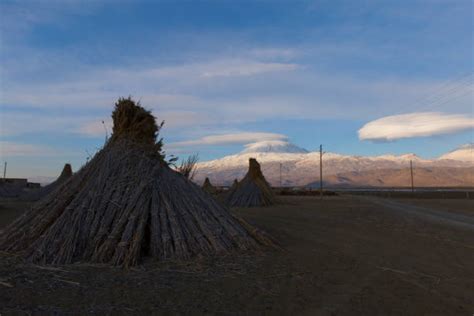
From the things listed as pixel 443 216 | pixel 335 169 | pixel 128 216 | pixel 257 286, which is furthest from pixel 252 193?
pixel 335 169

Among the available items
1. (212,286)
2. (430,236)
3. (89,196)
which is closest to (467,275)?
(212,286)

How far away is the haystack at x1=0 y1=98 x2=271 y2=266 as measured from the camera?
19.3 ft

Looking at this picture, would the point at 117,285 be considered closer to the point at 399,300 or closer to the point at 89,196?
the point at 89,196

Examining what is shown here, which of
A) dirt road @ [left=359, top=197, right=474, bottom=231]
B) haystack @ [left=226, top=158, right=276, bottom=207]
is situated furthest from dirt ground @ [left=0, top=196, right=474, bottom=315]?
haystack @ [left=226, top=158, right=276, bottom=207]

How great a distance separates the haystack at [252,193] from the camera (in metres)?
21.1

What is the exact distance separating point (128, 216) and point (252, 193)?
1550 cm

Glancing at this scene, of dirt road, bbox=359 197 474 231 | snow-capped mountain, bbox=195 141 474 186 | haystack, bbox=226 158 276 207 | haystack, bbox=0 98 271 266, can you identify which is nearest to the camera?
haystack, bbox=0 98 271 266

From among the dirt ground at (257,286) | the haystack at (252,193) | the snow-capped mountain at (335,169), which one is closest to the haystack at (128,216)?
the dirt ground at (257,286)

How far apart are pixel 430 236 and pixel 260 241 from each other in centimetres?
512

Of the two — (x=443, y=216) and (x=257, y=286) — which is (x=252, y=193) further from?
(x=257, y=286)

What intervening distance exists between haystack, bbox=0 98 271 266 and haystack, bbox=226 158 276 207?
530 inches

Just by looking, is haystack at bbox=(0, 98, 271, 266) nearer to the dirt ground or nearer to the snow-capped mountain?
the dirt ground

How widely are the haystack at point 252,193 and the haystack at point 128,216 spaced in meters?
13.5

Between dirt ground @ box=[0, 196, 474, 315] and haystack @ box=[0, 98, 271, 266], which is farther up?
haystack @ box=[0, 98, 271, 266]
